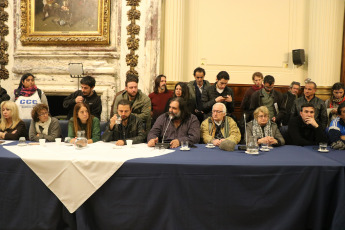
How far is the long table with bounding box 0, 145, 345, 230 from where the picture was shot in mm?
2869

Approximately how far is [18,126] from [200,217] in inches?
102

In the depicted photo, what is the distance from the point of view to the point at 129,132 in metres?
4.07

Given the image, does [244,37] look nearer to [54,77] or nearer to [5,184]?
[54,77]

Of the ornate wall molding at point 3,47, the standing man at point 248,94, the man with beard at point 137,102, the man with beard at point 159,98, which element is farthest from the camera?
the ornate wall molding at point 3,47

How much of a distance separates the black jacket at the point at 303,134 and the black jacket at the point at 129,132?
1.68 meters

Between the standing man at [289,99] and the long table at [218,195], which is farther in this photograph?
the standing man at [289,99]

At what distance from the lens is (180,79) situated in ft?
22.8

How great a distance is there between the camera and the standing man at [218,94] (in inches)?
199

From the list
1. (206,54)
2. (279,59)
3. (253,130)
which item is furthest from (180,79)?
(253,130)

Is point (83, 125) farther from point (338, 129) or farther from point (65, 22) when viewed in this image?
point (65, 22)

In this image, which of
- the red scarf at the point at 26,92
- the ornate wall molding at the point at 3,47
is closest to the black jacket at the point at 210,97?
the red scarf at the point at 26,92

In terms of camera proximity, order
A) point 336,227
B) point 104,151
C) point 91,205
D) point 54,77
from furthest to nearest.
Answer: point 54,77
point 104,151
point 91,205
point 336,227

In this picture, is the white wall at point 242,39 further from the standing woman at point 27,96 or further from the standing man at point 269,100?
the standing woman at point 27,96

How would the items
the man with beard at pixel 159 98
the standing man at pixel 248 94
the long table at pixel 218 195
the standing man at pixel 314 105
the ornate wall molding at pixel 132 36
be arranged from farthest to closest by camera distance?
the ornate wall molding at pixel 132 36
the standing man at pixel 248 94
the man with beard at pixel 159 98
the standing man at pixel 314 105
the long table at pixel 218 195
